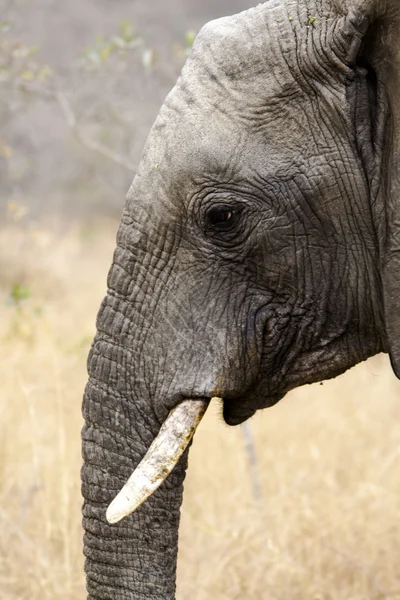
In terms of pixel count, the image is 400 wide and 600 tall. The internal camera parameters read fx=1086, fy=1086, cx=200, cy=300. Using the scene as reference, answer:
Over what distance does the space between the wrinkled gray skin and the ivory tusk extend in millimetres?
45

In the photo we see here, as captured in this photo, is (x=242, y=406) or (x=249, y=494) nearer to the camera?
(x=242, y=406)

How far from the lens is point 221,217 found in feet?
8.41

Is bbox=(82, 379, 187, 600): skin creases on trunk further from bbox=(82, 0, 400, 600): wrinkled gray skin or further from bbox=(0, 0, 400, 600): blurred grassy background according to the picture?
bbox=(0, 0, 400, 600): blurred grassy background

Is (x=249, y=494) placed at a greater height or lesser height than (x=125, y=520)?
lesser

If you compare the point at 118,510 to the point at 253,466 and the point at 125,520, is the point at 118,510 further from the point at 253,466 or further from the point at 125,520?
the point at 253,466

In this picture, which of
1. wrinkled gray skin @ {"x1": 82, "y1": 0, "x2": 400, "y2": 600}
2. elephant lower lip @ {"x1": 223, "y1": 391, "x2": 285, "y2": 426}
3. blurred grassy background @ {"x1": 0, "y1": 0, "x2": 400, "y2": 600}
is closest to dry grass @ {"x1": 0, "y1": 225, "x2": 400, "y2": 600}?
blurred grassy background @ {"x1": 0, "y1": 0, "x2": 400, "y2": 600}

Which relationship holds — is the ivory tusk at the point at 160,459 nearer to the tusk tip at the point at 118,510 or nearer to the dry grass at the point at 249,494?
the tusk tip at the point at 118,510

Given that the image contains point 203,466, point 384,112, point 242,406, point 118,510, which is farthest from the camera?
point 203,466

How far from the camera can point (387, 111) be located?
2.45 m

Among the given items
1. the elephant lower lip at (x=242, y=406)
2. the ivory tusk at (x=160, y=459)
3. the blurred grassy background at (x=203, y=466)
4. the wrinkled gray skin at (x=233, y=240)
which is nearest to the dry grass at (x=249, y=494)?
the blurred grassy background at (x=203, y=466)

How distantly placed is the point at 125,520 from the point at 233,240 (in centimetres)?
71

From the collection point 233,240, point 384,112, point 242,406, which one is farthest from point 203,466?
point 384,112

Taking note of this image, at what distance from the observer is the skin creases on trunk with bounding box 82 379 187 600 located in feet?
8.38

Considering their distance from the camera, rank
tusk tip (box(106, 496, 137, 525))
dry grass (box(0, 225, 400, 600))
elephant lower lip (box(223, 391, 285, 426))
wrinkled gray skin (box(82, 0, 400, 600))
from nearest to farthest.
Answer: tusk tip (box(106, 496, 137, 525)) < wrinkled gray skin (box(82, 0, 400, 600)) < elephant lower lip (box(223, 391, 285, 426)) < dry grass (box(0, 225, 400, 600))
